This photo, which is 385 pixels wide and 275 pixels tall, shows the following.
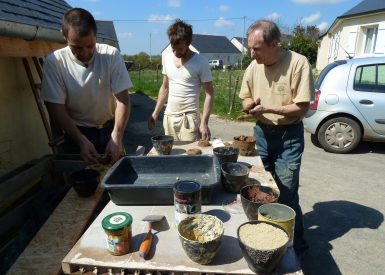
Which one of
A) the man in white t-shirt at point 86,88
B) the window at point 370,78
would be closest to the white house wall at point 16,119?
the man in white t-shirt at point 86,88

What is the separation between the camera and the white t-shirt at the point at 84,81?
242 centimetres

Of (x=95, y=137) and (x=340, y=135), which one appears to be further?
(x=340, y=135)

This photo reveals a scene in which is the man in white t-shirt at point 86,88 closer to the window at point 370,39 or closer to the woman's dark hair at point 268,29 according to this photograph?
the woman's dark hair at point 268,29

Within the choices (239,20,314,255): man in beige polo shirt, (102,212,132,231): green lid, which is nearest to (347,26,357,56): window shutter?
(239,20,314,255): man in beige polo shirt

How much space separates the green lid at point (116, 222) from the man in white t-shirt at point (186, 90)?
1851mm

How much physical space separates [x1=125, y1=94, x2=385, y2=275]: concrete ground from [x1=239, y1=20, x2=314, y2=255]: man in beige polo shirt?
484 mm

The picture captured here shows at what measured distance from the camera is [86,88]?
8.27 feet

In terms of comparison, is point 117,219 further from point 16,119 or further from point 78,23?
point 16,119

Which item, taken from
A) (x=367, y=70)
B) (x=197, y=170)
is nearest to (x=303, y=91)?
(x=197, y=170)

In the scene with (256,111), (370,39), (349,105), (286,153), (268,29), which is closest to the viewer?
(268,29)

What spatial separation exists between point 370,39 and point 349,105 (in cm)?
1173

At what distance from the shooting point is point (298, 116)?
8.04 ft

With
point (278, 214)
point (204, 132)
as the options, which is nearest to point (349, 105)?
point (204, 132)

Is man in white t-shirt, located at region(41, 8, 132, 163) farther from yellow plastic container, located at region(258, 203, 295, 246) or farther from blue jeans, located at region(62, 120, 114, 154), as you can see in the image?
yellow plastic container, located at region(258, 203, 295, 246)
